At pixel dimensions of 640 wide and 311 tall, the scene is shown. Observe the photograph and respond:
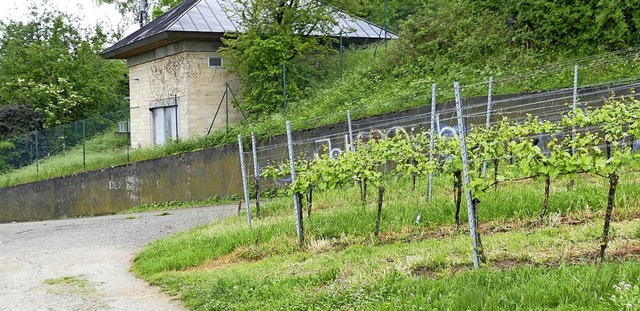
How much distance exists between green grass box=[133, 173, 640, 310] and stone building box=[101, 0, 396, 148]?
13175 millimetres

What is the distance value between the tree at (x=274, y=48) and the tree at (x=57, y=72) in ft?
48.8

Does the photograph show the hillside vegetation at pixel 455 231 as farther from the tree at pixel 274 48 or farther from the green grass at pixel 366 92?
the tree at pixel 274 48

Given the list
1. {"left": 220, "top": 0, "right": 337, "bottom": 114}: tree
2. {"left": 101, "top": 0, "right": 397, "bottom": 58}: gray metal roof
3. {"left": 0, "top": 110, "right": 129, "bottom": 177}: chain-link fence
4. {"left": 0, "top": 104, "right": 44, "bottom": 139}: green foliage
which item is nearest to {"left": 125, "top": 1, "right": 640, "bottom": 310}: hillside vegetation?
{"left": 220, "top": 0, "right": 337, "bottom": 114}: tree

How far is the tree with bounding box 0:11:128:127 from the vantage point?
3438 cm

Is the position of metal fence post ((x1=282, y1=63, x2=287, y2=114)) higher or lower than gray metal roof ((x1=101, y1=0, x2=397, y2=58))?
lower

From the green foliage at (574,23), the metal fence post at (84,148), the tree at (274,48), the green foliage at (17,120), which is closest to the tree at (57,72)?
the green foliage at (17,120)

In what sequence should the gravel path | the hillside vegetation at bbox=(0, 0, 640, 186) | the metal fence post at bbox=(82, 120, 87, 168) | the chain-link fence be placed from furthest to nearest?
the chain-link fence
the metal fence post at bbox=(82, 120, 87, 168)
the hillside vegetation at bbox=(0, 0, 640, 186)
the gravel path

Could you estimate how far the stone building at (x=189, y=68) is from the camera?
24.3 meters

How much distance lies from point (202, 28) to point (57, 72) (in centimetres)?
1556

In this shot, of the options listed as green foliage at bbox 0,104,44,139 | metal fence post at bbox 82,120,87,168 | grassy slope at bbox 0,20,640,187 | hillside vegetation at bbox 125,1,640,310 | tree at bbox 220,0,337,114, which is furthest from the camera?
green foliage at bbox 0,104,44,139

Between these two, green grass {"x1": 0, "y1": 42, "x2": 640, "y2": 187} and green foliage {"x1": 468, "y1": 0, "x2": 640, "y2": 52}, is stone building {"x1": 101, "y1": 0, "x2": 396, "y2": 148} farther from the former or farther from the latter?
green foliage {"x1": 468, "y1": 0, "x2": 640, "y2": 52}

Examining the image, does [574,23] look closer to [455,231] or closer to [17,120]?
[455,231]

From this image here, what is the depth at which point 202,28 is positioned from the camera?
24203 mm

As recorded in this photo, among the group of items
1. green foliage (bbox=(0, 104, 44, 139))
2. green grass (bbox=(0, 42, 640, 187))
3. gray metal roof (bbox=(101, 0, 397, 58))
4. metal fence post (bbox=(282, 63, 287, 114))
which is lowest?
green grass (bbox=(0, 42, 640, 187))
